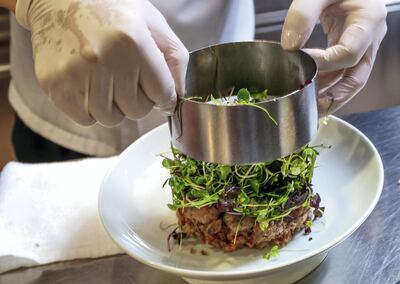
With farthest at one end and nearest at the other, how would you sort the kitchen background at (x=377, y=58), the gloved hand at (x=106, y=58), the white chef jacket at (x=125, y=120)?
the kitchen background at (x=377, y=58) < the white chef jacket at (x=125, y=120) < the gloved hand at (x=106, y=58)

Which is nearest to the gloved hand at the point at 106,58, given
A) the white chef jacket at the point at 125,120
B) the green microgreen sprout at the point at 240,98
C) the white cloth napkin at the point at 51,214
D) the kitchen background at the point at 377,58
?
the green microgreen sprout at the point at 240,98

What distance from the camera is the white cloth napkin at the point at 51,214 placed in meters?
0.78

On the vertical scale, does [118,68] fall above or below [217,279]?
above

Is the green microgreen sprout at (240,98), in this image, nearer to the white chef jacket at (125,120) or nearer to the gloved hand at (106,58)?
the gloved hand at (106,58)

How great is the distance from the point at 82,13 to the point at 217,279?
32 cm

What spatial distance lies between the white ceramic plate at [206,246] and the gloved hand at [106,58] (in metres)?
0.16

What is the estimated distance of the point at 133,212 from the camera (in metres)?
0.78

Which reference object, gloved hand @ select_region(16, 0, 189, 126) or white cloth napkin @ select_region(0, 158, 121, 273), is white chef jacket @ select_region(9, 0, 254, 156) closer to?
white cloth napkin @ select_region(0, 158, 121, 273)

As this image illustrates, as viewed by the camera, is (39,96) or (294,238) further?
(39,96)

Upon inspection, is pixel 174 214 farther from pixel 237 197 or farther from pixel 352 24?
pixel 352 24

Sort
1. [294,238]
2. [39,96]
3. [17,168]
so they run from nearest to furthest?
[294,238]
[17,168]
[39,96]

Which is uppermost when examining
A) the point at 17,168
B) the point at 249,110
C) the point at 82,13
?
the point at 82,13

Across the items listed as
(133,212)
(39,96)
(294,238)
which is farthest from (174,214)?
(39,96)

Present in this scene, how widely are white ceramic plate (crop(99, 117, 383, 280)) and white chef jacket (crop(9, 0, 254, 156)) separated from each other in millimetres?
187
